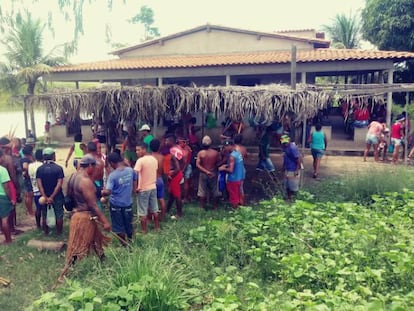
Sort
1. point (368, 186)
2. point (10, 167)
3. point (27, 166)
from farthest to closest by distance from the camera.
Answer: point (368, 186)
point (27, 166)
point (10, 167)

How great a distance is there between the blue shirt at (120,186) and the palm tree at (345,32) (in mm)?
22592

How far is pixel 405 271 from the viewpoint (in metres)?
4.02

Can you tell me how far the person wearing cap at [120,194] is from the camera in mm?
5270

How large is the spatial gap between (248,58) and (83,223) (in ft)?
38.8

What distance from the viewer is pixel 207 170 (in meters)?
7.14

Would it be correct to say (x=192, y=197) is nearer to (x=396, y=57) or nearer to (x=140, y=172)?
(x=140, y=172)

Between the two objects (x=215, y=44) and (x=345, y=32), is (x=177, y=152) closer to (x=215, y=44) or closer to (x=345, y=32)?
(x=215, y=44)

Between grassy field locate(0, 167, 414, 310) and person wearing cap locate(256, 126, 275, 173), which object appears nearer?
grassy field locate(0, 167, 414, 310)

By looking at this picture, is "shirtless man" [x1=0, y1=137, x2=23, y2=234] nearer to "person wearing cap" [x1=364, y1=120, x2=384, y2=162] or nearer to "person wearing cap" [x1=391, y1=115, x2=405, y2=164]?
"person wearing cap" [x1=364, y1=120, x2=384, y2=162]

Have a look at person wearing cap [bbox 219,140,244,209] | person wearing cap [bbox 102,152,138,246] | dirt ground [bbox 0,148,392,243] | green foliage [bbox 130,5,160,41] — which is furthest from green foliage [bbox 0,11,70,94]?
green foliage [bbox 130,5,160,41]

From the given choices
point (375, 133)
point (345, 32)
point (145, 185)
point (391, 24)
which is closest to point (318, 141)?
point (375, 133)

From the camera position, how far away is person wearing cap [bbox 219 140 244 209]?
6.93m

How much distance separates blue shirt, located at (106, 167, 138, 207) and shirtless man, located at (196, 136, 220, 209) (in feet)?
6.44

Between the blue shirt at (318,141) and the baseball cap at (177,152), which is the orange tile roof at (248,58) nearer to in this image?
the blue shirt at (318,141)
